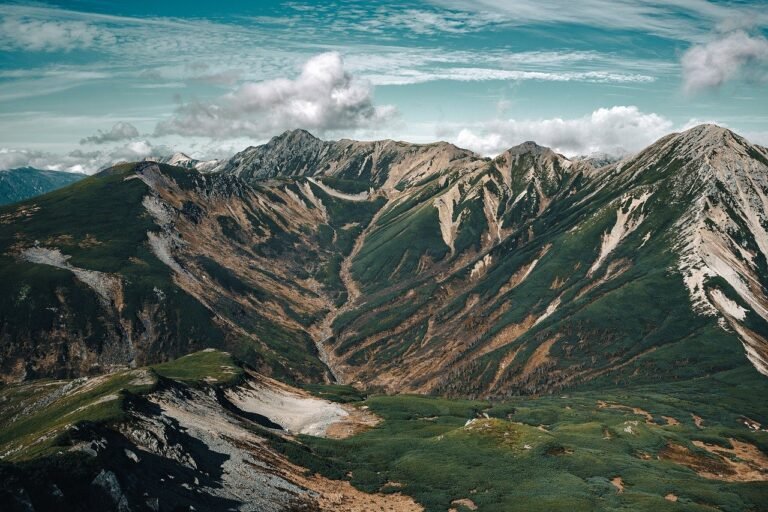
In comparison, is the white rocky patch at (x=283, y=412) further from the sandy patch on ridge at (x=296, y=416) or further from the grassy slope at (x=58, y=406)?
the grassy slope at (x=58, y=406)

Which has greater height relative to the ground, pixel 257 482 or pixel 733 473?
pixel 257 482

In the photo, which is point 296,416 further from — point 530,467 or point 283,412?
point 530,467

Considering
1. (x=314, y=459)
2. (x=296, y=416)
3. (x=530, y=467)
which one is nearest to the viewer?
(x=314, y=459)

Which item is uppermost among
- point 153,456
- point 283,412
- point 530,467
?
point 153,456

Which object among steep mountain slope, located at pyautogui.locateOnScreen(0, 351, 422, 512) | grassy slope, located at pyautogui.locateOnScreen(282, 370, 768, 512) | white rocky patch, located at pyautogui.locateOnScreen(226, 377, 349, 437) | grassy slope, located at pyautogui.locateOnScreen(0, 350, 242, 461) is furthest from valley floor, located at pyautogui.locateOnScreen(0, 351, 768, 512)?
white rocky patch, located at pyautogui.locateOnScreen(226, 377, 349, 437)

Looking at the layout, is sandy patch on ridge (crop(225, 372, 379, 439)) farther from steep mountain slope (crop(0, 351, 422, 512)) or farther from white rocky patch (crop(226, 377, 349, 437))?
steep mountain slope (crop(0, 351, 422, 512))

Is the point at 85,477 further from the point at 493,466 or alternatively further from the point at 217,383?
the point at 217,383

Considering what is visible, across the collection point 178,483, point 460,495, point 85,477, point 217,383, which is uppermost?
point 85,477

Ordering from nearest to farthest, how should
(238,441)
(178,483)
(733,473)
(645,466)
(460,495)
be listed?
(178,483) → (460,495) → (238,441) → (645,466) → (733,473)

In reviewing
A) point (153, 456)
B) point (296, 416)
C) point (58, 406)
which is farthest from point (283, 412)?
point (153, 456)


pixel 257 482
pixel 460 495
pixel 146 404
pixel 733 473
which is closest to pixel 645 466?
pixel 733 473

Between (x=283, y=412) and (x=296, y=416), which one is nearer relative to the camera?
(x=296, y=416)
